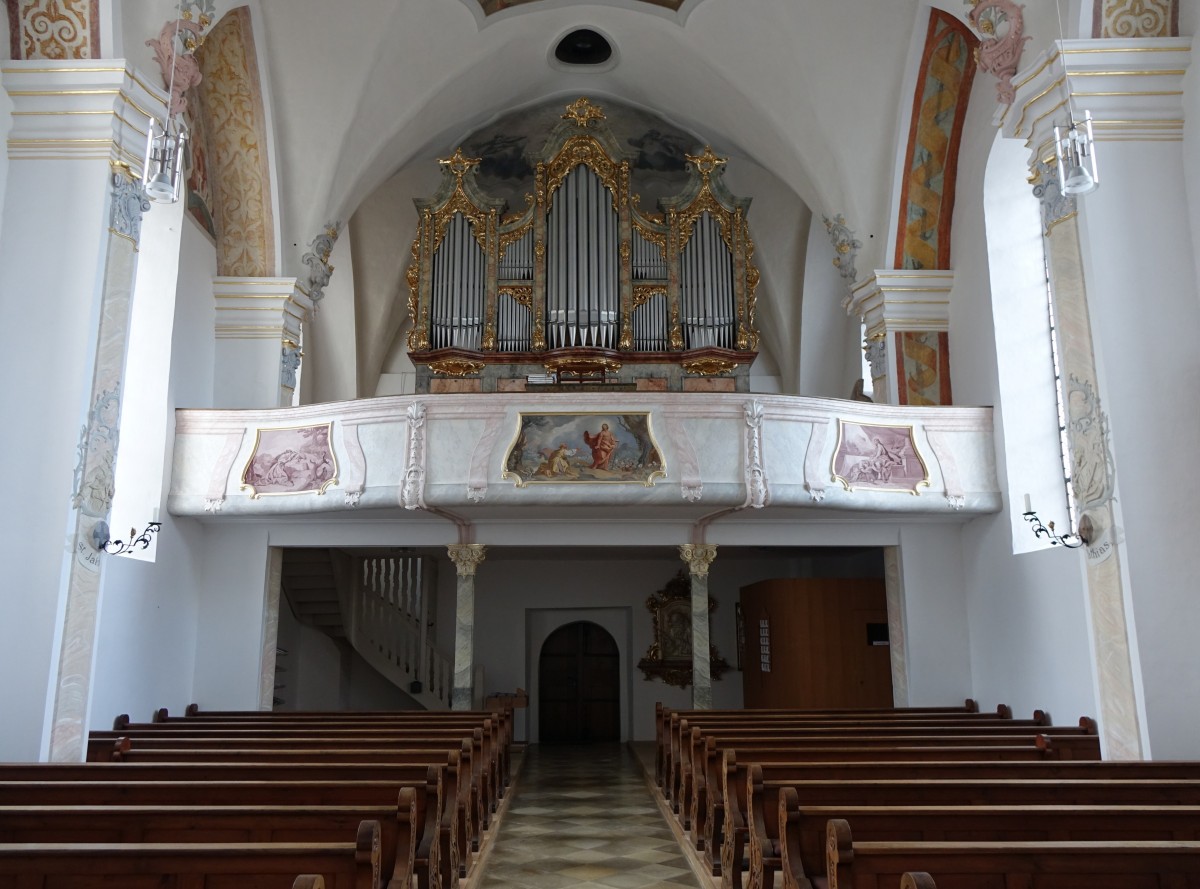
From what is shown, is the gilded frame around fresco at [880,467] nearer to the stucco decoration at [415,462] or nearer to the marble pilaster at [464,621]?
the marble pilaster at [464,621]

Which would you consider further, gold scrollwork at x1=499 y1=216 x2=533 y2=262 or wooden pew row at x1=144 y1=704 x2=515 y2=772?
gold scrollwork at x1=499 y1=216 x2=533 y2=262

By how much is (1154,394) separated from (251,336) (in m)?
9.92

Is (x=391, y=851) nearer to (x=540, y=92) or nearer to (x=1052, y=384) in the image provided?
(x=1052, y=384)

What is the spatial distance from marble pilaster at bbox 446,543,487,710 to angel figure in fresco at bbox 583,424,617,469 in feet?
6.55

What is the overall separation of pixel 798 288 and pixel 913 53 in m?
5.89

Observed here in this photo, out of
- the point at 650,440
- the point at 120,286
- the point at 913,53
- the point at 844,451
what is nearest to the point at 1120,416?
the point at 844,451

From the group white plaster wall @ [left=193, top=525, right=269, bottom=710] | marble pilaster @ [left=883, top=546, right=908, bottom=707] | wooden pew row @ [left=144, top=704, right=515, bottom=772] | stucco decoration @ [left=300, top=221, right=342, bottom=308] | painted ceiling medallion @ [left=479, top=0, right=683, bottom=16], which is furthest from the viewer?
painted ceiling medallion @ [left=479, top=0, right=683, bottom=16]

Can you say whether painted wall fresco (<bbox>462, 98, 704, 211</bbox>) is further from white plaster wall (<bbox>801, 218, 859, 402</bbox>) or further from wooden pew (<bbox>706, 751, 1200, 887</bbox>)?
wooden pew (<bbox>706, 751, 1200, 887</bbox>)

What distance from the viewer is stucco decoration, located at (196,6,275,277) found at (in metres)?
12.2

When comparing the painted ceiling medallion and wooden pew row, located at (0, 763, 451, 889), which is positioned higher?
the painted ceiling medallion

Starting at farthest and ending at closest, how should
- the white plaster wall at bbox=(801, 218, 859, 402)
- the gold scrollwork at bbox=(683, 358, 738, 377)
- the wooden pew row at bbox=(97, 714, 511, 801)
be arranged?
the white plaster wall at bbox=(801, 218, 859, 402) → the gold scrollwork at bbox=(683, 358, 738, 377) → the wooden pew row at bbox=(97, 714, 511, 801)

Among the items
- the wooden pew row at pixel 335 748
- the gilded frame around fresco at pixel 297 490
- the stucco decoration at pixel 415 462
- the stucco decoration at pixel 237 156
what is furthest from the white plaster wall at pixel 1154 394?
the stucco decoration at pixel 237 156

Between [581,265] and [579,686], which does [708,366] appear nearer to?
[581,265]

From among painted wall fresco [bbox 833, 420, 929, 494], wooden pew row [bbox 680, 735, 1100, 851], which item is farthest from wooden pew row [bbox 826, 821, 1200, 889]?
painted wall fresco [bbox 833, 420, 929, 494]
